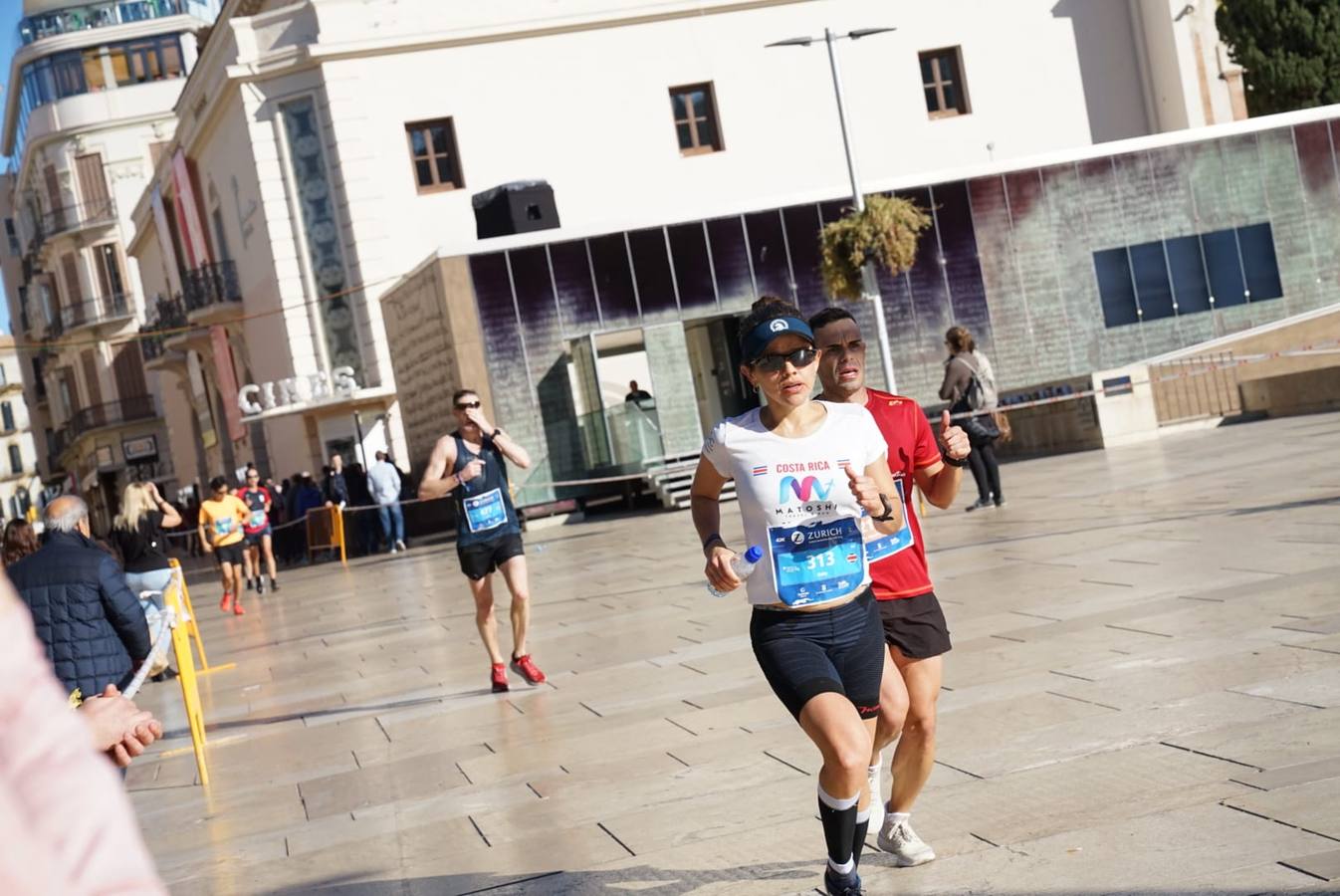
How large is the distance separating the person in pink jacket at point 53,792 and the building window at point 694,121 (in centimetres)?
3682

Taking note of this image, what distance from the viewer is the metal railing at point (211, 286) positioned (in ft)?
135

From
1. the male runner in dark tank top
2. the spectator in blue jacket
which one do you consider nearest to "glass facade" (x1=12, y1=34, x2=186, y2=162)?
the male runner in dark tank top

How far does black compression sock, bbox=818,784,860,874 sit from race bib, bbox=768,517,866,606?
21.7 inches

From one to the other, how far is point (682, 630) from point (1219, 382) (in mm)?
17301

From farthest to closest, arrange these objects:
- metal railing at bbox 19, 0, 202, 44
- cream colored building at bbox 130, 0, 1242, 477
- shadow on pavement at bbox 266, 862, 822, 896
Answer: metal railing at bbox 19, 0, 202, 44 < cream colored building at bbox 130, 0, 1242, 477 < shadow on pavement at bbox 266, 862, 822, 896

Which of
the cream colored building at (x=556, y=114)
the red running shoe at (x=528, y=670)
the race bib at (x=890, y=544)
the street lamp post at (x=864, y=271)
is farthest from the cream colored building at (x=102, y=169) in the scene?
the race bib at (x=890, y=544)

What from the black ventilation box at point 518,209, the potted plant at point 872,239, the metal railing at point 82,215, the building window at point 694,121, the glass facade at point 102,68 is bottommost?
the potted plant at point 872,239

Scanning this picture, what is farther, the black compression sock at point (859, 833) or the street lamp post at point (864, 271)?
the street lamp post at point (864, 271)

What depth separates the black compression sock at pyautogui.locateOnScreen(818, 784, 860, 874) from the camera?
191 inches

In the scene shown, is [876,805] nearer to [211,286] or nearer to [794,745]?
[794,745]

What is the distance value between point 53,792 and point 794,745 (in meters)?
6.45

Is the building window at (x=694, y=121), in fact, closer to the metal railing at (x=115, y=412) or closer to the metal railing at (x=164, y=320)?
the metal railing at (x=164, y=320)

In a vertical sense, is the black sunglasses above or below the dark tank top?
above

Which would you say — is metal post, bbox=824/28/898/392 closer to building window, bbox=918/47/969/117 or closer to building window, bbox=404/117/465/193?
building window, bbox=404/117/465/193
